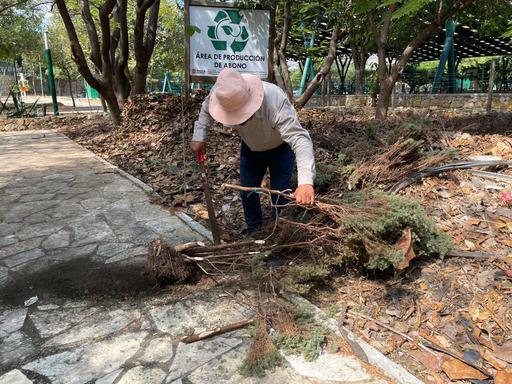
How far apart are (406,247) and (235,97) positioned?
159cm

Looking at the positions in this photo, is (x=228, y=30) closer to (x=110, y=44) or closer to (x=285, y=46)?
(x=285, y=46)

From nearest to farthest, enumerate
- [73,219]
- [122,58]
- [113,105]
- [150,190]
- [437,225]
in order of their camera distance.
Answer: [437,225] → [73,219] → [150,190] → [113,105] → [122,58]

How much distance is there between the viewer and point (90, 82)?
10.0m

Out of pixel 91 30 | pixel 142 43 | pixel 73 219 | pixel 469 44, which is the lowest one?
pixel 73 219

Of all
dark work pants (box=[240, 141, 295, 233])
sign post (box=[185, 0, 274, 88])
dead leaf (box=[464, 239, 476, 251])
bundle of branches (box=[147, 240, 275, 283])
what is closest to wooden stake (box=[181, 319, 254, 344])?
bundle of branches (box=[147, 240, 275, 283])

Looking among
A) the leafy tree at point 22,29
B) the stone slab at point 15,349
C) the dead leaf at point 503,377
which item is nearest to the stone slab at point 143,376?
the stone slab at point 15,349

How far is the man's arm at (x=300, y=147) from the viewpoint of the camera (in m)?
2.82

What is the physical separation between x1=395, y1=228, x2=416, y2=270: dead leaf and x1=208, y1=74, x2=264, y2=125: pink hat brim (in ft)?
Result: 4.58

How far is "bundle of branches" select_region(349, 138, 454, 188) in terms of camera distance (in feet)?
14.6

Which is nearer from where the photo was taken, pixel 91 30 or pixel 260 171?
pixel 260 171

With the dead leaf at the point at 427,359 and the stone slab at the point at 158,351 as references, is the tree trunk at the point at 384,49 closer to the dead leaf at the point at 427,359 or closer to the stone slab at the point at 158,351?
the dead leaf at the point at 427,359

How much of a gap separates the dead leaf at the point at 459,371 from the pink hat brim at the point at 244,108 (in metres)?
1.93

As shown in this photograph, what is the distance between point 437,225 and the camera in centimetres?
384

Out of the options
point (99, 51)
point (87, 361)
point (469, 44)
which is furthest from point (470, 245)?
point (469, 44)
